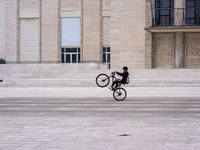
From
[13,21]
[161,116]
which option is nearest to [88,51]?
[13,21]

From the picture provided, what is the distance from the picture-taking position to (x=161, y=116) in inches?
436

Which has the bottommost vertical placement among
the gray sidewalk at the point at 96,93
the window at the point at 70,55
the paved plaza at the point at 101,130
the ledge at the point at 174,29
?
the gray sidewalk at the point at 96,93

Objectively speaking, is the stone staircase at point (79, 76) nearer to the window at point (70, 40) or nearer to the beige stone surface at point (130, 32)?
the beige stone surface at point (130, 32)

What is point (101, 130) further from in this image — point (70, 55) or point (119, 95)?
point (70, 55)

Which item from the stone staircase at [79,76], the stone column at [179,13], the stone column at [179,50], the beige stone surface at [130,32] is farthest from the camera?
the beige stone surface at [130,32]

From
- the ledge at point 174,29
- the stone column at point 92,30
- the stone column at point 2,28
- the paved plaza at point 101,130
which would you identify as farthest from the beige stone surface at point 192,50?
the paved plaza at point 101,130

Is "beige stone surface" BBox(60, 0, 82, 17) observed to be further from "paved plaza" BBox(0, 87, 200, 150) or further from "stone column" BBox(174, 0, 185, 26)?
"paved plaza" BBox(0, 87, 200, 150)

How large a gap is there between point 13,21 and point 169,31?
65.7 ft

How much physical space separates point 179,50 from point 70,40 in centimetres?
1409

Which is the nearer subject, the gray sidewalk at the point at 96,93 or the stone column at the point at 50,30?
the gray sidewalk at the point at 96,93

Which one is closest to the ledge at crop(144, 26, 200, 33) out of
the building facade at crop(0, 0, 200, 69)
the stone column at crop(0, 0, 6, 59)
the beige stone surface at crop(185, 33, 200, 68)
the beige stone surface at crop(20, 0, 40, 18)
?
the building facade at crop(0, 0, 200, 69)

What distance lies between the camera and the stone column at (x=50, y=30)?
48.3m

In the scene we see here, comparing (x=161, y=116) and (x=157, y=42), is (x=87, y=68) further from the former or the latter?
(x=161, y=116)

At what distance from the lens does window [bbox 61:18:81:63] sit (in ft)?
159
